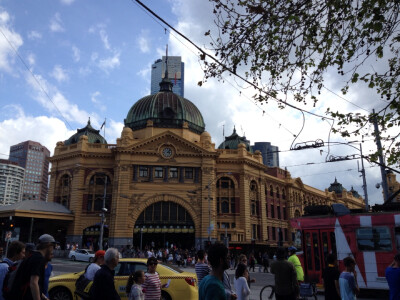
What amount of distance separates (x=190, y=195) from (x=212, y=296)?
137 ft

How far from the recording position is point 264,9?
26.0 feet

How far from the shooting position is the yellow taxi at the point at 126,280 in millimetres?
10633

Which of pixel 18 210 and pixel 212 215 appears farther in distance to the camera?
pixel 212 215

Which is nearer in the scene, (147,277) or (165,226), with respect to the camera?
(147,277)

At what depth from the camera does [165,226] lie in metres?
44.1

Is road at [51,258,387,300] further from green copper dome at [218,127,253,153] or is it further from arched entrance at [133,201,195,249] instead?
green copper dome at [218,127,253,153]

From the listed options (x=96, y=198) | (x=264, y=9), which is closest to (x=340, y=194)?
(x=96, y=198)

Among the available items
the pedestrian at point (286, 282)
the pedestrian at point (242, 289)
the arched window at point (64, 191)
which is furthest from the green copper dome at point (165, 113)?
the pedestrian at point (242, 289)

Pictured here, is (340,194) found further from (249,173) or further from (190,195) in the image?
(190,195)

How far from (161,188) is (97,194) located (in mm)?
8436

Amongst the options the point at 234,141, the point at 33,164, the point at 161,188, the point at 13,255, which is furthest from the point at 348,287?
the point at 33,164

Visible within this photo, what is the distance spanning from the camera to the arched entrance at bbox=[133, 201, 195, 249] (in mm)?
43969

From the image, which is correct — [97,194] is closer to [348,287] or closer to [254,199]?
[254,199]

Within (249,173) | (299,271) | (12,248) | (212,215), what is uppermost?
(249,173)
